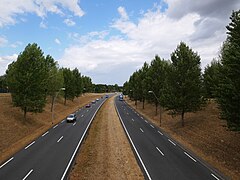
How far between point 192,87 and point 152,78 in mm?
20068

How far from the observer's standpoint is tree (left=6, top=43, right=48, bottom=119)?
34.5 m

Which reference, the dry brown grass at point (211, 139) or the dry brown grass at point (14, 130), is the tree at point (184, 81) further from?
the dry brown grass at point (14, 130)

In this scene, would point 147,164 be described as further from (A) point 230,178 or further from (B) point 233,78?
(B) point 233,78

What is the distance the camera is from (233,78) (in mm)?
19000

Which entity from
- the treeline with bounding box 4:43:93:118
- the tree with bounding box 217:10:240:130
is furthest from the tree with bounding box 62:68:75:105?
the tree with bounding box 217:10:240:130

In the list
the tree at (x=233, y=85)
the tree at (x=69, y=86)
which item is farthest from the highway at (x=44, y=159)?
the tree at (x=69, y=86)

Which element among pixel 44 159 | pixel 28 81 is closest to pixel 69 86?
pixel 28 81

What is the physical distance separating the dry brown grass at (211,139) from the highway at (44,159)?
12.2 m

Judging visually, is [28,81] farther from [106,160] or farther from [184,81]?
[184,81]

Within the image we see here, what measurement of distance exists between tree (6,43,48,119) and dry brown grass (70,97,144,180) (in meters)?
11.3

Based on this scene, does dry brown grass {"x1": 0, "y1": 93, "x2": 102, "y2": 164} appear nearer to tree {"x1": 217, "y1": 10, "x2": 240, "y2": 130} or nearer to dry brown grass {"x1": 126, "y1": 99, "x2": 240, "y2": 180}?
dry brown grass {"x1": 126, "y1": 99, "x2": 240, "y2": 180}

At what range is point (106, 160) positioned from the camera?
20438 mm

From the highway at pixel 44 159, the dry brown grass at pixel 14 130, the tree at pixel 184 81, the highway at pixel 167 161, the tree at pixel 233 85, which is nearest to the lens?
the highway at pixel 44 159

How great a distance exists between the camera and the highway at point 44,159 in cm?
1634
